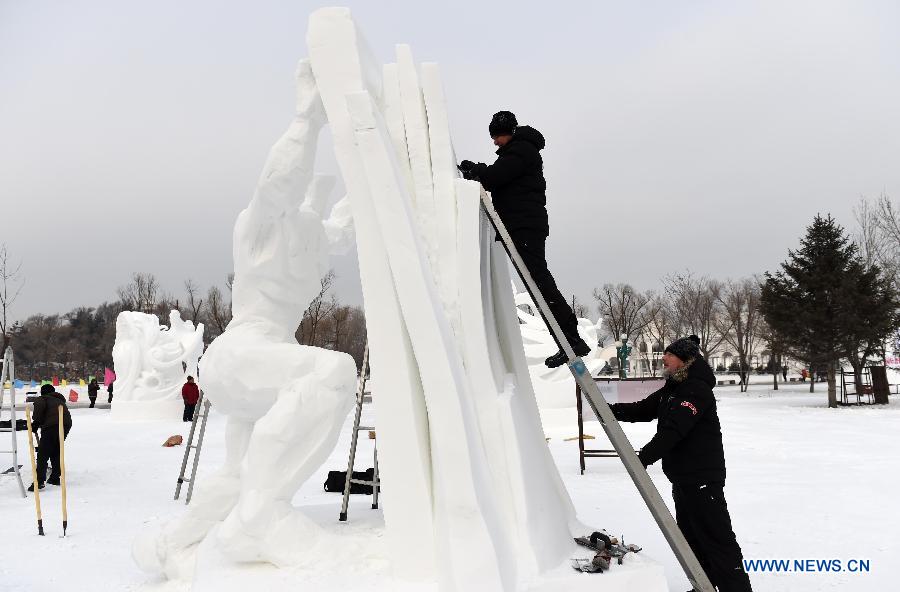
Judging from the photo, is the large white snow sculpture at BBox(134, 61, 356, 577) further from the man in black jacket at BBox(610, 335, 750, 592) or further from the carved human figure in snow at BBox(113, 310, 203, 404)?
the carved human figure in snow at BBox(113, 310, 203, 404)

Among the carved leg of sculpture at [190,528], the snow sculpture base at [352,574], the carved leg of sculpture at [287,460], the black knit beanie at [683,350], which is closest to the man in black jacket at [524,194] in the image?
the black knit beanie at [683,350]

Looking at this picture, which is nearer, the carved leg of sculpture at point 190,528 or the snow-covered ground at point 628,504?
the carved leg of sculpture at point 190,528

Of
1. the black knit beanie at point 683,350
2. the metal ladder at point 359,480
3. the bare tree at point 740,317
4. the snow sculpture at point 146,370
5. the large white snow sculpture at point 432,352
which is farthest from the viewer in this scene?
the bare tree at point 740,317

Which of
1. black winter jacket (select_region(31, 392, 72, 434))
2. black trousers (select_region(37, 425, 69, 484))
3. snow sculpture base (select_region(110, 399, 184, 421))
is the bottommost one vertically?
snow sculpture base (select_region(110, 399, 184, 421))

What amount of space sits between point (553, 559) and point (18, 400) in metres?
34.8

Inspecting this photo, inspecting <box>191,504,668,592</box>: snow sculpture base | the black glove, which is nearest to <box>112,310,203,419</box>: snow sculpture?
<box>191,504,668,592</box>: snow sculpture base

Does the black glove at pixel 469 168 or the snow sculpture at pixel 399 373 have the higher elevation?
the black glove at pixel 469 168

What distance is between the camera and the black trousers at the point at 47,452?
31.4 feet

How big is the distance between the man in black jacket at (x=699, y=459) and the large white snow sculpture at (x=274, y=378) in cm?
198

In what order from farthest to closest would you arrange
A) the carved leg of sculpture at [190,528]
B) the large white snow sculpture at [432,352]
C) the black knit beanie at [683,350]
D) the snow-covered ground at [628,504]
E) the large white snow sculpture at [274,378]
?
the snow-covered ground at [628,504] → the carved leg of sculpture at [190,528] → the large white snow sculpture at [274,378] → the black knit beanie at [683,350] → the large white snow sculpture at [432,352]

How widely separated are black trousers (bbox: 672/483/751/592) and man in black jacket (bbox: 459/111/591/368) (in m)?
1.05

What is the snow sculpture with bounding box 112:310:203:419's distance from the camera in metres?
19.5

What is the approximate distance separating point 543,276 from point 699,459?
1.32 metres

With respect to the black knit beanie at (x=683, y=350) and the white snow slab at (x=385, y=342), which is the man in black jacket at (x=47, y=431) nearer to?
the white snow slab at (x=385, y=342)
